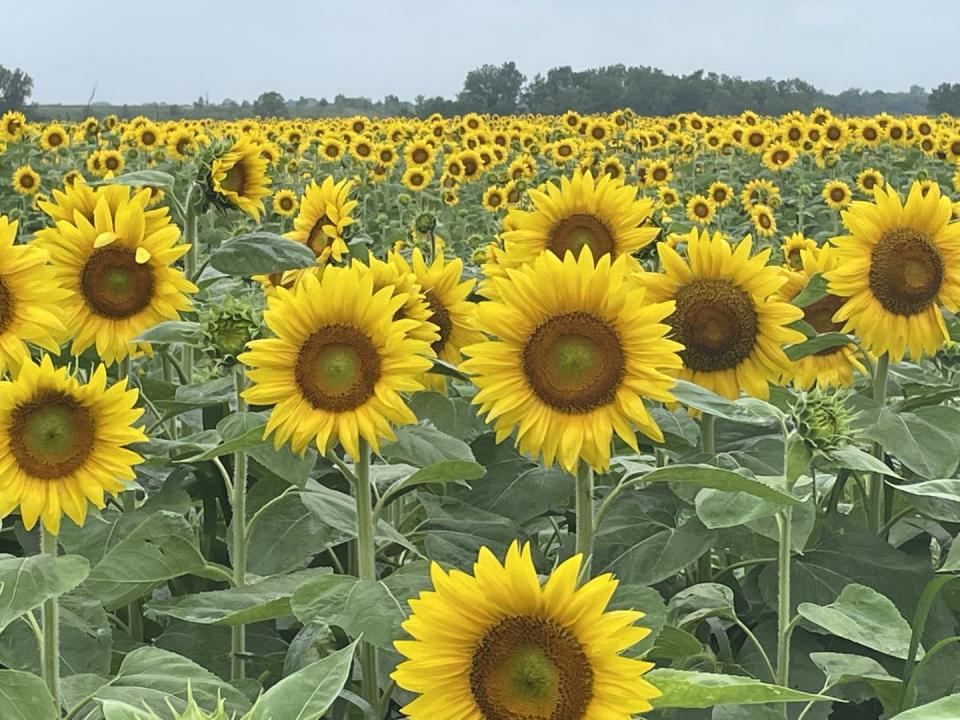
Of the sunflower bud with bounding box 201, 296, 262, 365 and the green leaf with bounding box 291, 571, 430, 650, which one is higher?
the sunflower bud with bounding box 201, 296, 262, 365

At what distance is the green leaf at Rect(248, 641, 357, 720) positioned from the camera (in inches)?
43.9

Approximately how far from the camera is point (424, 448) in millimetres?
1805

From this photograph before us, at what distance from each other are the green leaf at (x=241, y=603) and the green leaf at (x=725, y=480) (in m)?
0.53

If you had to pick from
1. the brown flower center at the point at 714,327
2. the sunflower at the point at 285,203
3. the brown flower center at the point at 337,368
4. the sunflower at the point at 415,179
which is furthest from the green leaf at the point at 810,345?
the sunflower at the point at 415,179

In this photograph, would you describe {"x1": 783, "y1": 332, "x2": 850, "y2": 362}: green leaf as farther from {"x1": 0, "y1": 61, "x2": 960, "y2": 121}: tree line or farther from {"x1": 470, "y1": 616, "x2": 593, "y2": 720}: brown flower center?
{"x1": 0, "y1": 61, "x2": 960, "y2": 121}: tree line

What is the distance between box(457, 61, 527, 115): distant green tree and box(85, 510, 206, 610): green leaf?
2153 centimetres

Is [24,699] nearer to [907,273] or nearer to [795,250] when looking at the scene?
[907,273]

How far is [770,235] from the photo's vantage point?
26.6 ft

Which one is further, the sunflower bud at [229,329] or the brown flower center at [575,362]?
the sunflower bud at [229,329]

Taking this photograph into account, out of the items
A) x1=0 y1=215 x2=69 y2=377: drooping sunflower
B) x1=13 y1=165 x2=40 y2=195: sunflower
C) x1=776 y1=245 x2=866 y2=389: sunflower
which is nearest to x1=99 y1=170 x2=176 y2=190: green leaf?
x1=0 y1=215 x2=69 y2=377: drooping sunflower

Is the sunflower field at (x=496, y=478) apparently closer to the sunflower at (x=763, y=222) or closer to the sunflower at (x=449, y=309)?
the sunflower at (x=449, y=309)

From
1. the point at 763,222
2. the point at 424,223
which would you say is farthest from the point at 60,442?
the point at 763,222

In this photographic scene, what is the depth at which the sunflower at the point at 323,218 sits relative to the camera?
2957 mm

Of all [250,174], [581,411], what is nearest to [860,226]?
[581,411]
